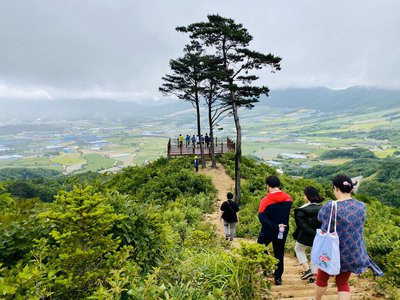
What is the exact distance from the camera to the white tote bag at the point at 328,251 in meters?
2.97

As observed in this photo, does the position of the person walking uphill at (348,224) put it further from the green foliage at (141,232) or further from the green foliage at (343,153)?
the green foliage at (343,153)

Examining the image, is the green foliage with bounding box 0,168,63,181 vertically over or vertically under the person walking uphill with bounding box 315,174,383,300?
under

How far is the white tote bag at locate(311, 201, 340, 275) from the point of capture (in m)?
2.97

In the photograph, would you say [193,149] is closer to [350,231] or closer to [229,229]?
[229,229]

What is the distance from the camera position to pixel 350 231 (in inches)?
119

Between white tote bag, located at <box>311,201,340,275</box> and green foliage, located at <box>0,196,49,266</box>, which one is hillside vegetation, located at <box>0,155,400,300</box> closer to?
green foliage, located at <box>0,196,49,266</box>

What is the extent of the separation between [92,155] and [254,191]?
→ 96315 mm

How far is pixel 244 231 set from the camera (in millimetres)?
9336

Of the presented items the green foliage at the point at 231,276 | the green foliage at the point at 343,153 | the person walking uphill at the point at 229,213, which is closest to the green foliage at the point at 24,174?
the person walking uphill at the point at 229,213

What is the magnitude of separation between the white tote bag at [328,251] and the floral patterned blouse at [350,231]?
65 millimetres

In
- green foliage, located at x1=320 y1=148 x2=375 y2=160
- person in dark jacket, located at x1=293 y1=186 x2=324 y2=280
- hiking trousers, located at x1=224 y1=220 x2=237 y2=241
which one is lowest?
green foliage, located at x1=320 y1=148 x2=375 y2=160

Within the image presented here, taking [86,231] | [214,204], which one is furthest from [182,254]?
[214,204]

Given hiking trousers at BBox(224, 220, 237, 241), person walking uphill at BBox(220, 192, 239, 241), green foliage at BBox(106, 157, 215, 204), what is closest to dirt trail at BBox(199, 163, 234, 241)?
green foliage at BBox(106, 157, 215, 204)

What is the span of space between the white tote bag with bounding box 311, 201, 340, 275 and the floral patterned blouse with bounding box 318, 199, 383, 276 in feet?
0.21
